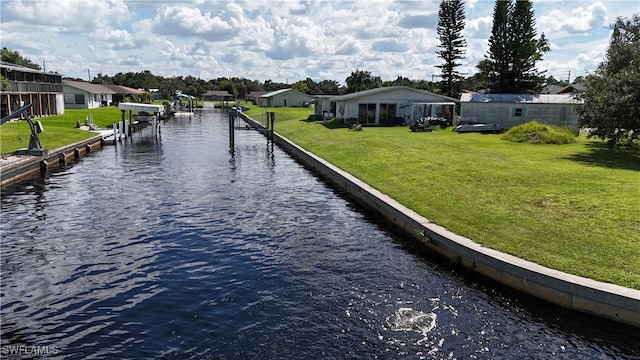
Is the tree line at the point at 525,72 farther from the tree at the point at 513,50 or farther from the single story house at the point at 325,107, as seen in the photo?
the single story house at the point at 325,107

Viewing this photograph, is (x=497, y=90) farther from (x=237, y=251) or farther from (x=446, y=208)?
(x=237, y=251)

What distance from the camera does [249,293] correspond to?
10.2 m

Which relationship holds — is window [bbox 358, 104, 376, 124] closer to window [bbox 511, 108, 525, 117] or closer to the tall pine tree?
window [bbox 511, 108, 525, 117]

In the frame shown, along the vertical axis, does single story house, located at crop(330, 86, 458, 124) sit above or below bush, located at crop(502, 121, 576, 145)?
above

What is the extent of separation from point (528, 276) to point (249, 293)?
18.7 feet

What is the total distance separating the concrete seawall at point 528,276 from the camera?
28.2ft

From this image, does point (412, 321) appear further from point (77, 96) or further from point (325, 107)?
point (77, 96)

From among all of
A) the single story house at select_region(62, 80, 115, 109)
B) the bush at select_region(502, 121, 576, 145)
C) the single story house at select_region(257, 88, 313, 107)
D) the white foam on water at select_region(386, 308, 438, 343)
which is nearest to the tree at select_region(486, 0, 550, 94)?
the bush at select_region(502, 121, 576, 145)

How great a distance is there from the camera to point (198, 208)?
57.5ft

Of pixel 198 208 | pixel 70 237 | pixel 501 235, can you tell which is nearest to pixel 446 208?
pixel 501 235

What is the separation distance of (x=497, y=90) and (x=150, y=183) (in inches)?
2007

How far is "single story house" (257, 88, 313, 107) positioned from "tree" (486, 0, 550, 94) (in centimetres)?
4625

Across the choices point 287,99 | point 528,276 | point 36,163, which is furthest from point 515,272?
point 287,99

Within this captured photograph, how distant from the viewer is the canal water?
8070 millimetres
